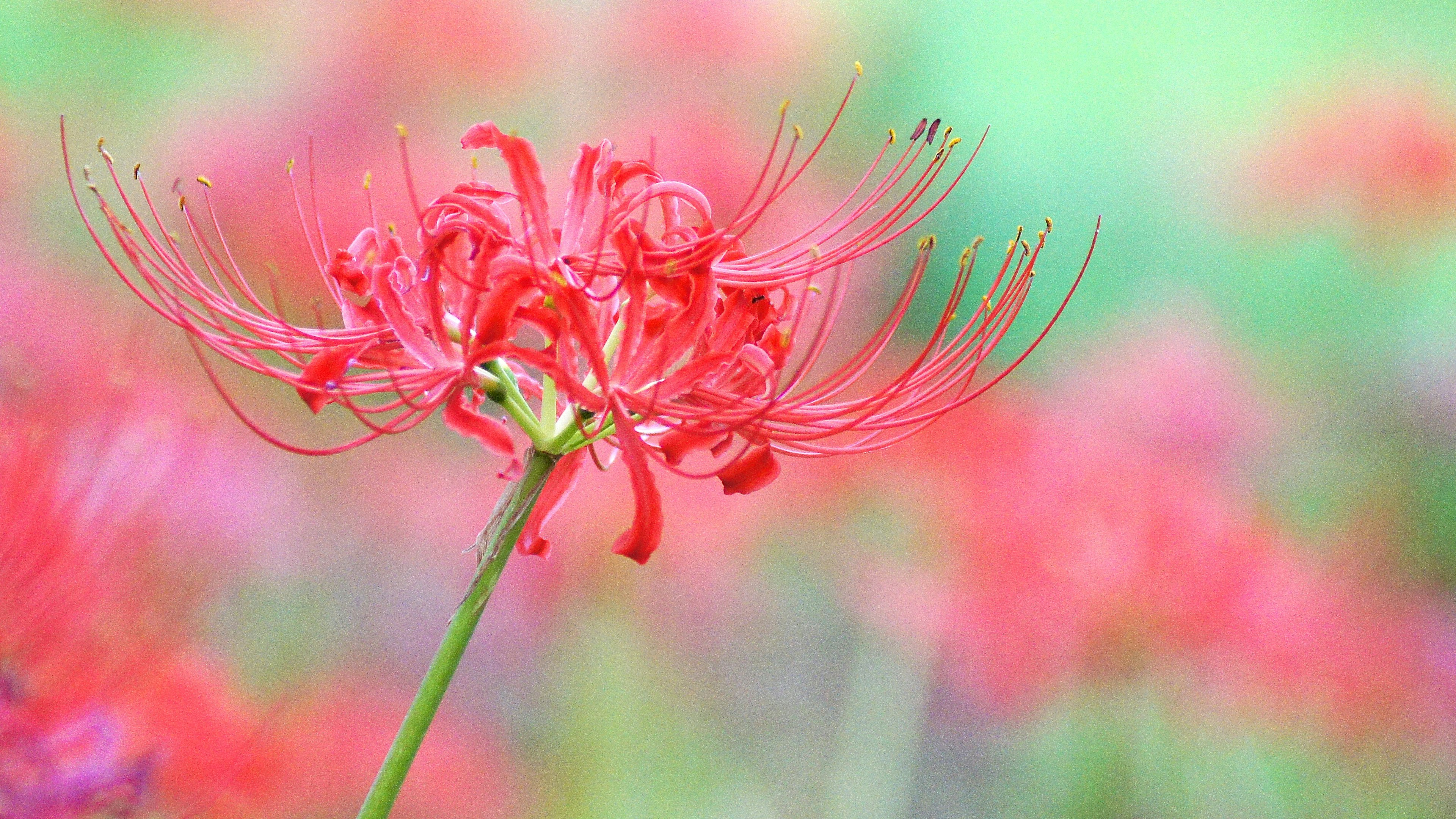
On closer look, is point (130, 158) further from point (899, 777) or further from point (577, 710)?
point (899, 777)

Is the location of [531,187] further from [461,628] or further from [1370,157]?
[1370,157]

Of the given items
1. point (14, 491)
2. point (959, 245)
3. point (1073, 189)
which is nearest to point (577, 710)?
point (14, 491)

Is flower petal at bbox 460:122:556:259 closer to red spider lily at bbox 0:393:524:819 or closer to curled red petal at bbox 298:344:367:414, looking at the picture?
curled red petal at bbox 298:344:367:414

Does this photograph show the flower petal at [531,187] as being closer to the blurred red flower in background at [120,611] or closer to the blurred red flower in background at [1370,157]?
the blurred red flower in background at [120,611]

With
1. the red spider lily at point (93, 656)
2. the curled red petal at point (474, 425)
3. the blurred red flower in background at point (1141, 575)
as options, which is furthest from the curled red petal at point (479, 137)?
the blurred red flower in background at point (1141, 575)

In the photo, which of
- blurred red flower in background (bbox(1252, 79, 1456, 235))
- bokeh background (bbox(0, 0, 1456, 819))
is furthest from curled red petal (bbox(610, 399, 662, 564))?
blurred red flower in background (bbox(1252, 79, 1456, 235))

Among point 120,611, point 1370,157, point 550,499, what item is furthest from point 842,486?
point 550,499
